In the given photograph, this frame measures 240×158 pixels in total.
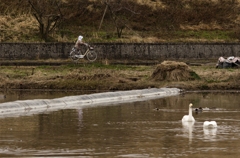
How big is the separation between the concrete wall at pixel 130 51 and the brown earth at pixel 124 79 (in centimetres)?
742

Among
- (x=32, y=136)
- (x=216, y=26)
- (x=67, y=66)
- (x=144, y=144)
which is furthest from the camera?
(x=216, y=26)

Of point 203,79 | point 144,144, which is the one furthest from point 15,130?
point 203,79

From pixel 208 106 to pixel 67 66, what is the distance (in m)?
13.7

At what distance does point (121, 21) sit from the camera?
167 feet

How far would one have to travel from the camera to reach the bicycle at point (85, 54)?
39.5 m

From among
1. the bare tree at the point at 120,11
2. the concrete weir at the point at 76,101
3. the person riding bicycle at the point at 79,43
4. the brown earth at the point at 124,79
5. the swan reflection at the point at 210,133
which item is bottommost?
the swan reflection at the point at 210,133

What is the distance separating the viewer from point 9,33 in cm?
4575

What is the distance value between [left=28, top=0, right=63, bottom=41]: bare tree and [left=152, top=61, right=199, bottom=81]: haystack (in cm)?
1527

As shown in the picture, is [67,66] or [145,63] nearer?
[67,66]

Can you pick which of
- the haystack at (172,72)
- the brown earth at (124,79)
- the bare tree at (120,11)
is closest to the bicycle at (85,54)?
the brown earth at (124,79)

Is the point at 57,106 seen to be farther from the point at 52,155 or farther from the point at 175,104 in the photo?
the point at 52,155

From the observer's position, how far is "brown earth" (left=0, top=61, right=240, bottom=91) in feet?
101

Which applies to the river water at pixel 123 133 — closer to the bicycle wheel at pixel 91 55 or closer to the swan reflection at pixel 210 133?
the swan reflection at pixel 210 133

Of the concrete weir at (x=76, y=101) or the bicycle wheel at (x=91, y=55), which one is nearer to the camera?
the concrete weir at (x=76, y=101)
